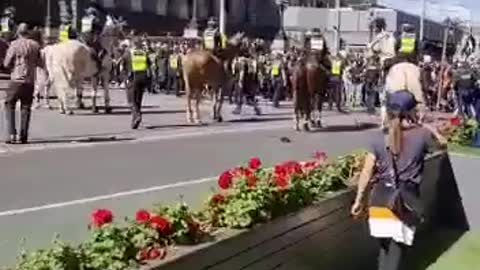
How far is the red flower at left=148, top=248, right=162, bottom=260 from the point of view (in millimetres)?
5742

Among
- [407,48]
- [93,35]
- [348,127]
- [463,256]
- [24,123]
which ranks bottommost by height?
[463,256]

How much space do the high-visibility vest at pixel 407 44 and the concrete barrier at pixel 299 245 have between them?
13.9 m

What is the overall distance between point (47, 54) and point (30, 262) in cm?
2097

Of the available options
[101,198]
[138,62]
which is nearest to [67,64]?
[138,62]

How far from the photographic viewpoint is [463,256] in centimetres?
1152

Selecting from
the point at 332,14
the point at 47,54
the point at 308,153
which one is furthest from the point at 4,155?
the point at 332,14

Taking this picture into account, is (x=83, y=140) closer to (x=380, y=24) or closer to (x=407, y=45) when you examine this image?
(x=407, y=45)

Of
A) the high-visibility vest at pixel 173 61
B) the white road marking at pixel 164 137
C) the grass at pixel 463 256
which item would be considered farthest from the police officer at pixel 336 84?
the grass at pixel 463 256

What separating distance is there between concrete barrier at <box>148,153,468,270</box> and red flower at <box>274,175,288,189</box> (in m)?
0.25

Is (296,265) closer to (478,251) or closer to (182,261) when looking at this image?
(182,261)

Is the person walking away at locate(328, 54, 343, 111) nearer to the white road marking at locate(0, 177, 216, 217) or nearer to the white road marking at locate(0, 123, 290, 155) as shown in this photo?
the white road marking at locate(0, 123, 290, 155)

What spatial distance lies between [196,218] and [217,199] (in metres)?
0.37

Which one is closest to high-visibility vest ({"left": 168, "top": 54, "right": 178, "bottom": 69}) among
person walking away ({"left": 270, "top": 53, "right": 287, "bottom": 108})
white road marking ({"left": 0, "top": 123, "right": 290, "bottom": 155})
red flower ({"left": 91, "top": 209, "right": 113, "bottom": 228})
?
person walking away ({"left": 270, "top": 53, "right": 287, "bottom": 108})

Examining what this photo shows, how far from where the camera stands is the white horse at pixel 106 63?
27.6 metres
